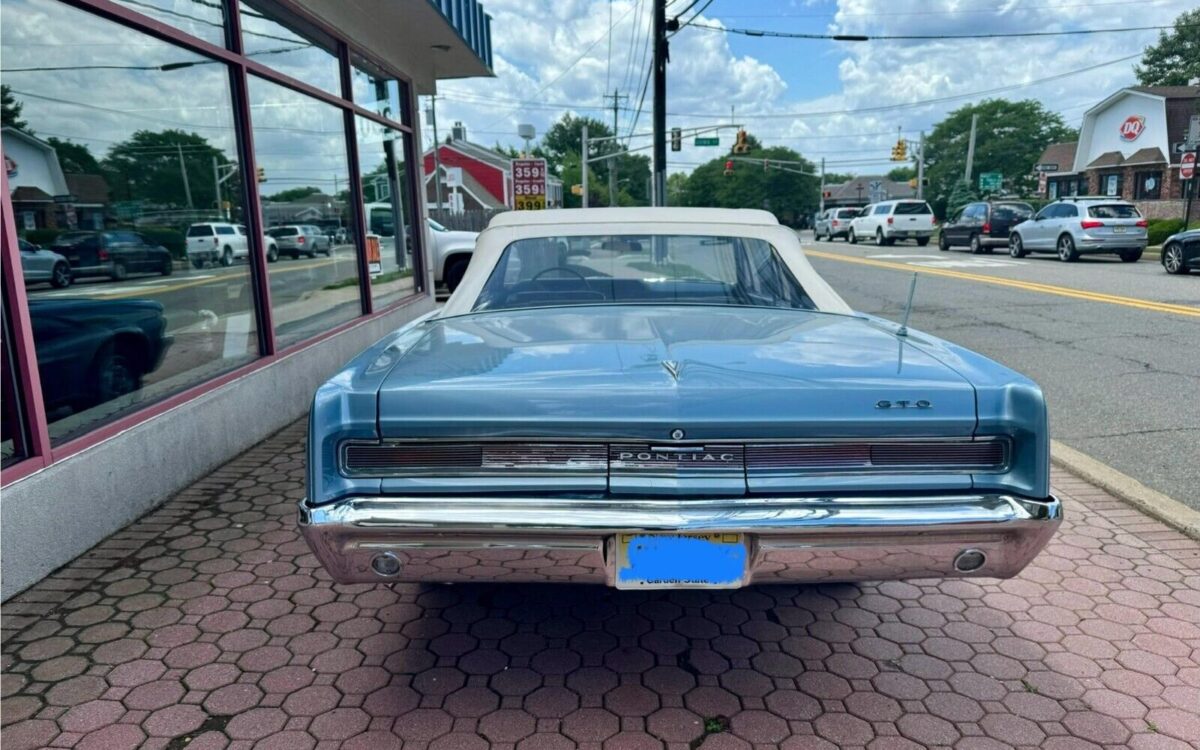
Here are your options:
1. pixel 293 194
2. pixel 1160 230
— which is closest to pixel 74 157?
pixel 293 194

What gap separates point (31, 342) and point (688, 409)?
10.1 ft

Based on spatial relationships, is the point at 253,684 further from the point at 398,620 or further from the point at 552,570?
the point at 552,570

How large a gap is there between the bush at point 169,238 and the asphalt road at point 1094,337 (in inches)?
242

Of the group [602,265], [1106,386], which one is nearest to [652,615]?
[602,265]

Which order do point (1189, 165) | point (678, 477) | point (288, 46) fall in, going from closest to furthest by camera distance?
point (678, 477) → point (288, 46) → point (1189, 165)

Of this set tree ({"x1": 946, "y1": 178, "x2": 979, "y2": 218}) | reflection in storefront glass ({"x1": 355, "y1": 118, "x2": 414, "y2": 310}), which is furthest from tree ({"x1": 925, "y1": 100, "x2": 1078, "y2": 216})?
reflection in storefront glass ({"x1": 355, "y1": 118, "x2": 414, "y2": 310})

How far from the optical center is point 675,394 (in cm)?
229

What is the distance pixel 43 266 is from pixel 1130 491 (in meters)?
5.87

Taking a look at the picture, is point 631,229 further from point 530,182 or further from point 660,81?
point 660,81

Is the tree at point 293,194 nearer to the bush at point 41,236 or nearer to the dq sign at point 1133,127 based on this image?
the bush at point 41,236

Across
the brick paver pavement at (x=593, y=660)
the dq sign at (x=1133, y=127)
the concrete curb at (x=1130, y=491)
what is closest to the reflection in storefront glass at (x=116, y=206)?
the brick paver pavement at (x=593, y=660)

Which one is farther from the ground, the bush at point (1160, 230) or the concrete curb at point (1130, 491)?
the bush at point (1160, 230)

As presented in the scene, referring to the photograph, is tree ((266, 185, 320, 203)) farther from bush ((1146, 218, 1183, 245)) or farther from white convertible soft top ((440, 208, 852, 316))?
bush ((1146, 218, 1183, 245))

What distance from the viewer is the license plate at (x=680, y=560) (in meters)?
2.23
